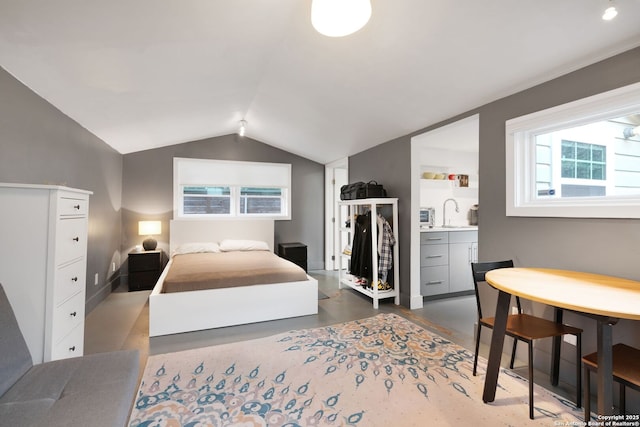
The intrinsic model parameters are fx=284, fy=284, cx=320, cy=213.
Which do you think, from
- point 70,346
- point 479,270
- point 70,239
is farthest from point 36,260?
point 479,270

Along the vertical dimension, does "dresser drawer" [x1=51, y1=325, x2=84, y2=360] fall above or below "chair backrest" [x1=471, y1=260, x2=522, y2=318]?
below

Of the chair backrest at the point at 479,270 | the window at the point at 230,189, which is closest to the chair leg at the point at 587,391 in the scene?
the chair backrest at the point at 479,270

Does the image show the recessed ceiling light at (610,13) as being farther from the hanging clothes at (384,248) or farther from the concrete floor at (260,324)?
the hanging clothes at (384,248)

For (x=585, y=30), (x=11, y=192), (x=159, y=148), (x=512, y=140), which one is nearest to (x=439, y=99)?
(x=512, y=140)

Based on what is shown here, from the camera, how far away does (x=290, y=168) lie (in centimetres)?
554

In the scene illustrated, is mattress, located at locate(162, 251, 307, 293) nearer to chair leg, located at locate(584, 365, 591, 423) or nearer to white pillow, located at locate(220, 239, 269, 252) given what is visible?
white pillow, located at locate(220, 239, 269, 252)

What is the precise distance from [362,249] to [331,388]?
202 centimetres

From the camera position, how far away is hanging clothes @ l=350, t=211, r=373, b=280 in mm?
3673

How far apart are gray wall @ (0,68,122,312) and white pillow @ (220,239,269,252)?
1.54 meters

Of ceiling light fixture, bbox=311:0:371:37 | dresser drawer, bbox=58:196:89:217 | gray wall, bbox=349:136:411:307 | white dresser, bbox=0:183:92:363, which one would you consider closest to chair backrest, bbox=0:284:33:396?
white dresser, bbox=0:183:92:363

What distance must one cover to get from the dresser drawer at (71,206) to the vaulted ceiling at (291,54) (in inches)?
38.2

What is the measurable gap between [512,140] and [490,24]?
37.0 inches

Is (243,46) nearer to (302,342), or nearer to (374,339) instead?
(302,342)

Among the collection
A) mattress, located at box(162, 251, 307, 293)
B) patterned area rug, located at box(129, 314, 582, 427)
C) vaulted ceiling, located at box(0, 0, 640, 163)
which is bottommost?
patterned area rug, located at box(129, 314, 582, 427)
